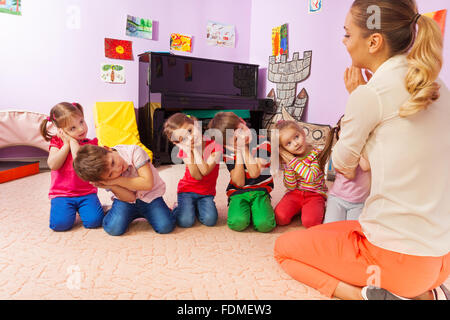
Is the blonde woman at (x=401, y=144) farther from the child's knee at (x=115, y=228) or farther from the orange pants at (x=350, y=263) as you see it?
the child's knee at (x=115, y=228)

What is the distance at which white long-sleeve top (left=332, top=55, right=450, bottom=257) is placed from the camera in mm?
815

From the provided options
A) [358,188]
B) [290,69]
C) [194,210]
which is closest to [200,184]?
[194,210]

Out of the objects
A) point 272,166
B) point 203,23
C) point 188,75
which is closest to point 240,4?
point 203,23

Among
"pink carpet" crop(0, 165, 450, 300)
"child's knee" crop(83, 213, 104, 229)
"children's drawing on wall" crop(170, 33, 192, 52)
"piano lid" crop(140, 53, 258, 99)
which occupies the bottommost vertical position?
"pink carpet" crop(0, 165, 450, 300)

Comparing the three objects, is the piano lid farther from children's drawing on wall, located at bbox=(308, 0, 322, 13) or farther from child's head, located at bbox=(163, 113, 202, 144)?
child's head, located at bbox=(163, 113, 202, 144)

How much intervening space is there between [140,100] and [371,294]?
2856 millimetres

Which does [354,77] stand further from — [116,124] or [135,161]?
[116,124]

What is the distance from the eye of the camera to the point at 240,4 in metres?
3.84

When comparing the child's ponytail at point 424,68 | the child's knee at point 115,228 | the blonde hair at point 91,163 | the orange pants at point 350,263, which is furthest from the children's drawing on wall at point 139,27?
the child's ponytail at point 424,68

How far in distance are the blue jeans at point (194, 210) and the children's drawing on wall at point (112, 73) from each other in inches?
79.1

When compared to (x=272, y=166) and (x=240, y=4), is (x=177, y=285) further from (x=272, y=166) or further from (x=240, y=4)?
(x=240, y=4)

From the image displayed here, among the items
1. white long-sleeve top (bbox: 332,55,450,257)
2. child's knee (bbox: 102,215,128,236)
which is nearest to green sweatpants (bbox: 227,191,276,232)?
child's knee (bbox: 102,215,128,236)

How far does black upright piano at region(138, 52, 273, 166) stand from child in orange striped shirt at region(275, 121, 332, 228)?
163 centimetres

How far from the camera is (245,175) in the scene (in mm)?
1699
